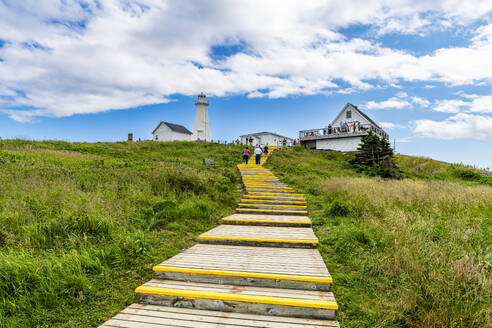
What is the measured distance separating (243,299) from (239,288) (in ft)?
1.33

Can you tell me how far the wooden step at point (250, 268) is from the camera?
3.84 m

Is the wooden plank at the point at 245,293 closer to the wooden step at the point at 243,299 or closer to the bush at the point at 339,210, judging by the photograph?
the wooden step at the point at 243,299

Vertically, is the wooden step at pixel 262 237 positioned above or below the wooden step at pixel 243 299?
above

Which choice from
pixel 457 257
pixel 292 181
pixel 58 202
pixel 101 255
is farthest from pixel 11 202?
pixel 292 181

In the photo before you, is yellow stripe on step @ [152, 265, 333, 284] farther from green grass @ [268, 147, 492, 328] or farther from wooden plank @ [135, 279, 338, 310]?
green grass @ [268, 147, 492, 328]

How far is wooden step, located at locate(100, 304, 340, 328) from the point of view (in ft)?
9.85

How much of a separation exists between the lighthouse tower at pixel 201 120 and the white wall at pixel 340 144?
759 inches

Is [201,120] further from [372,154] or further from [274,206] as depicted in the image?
[274,206]

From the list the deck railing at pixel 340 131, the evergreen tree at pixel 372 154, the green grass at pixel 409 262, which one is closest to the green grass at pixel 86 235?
the green grass at pixel 409 262

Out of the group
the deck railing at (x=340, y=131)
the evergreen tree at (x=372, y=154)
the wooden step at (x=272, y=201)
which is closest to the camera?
the wooden step at (x=272, y=201)

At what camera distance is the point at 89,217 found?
5.59 meters

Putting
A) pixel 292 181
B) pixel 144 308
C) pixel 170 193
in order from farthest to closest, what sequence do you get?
1. pixel 292 181
2. pixel 170 193
3. pixel 144 308

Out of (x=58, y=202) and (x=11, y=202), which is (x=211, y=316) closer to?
(x=58, y=202)

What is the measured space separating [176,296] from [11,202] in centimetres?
555
